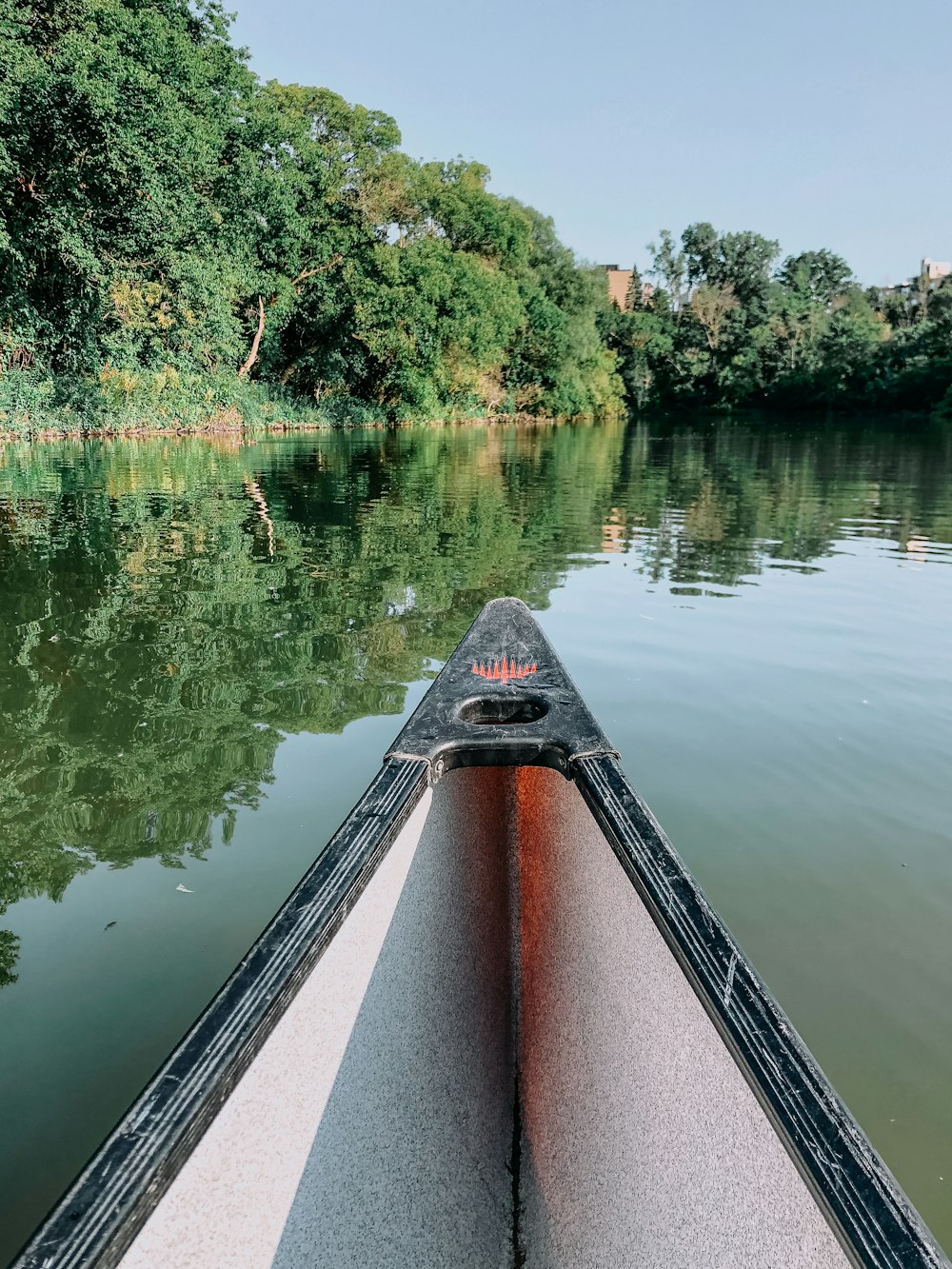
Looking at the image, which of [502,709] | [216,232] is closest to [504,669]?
[502,709]

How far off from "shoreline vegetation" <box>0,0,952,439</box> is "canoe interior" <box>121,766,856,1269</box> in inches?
769

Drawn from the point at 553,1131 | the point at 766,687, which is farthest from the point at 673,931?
the point at 766,687

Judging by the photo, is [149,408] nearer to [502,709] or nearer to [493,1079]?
[502,709]

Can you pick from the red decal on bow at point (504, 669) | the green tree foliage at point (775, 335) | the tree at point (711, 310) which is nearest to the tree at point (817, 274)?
the green tree foliage at point (775, 335)

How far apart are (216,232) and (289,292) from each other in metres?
5.43

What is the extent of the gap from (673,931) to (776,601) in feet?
17.7

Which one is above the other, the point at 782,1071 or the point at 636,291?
the point at 636,291

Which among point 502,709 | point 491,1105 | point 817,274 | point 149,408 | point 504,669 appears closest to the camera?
point 491,1105

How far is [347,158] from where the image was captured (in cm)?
3008

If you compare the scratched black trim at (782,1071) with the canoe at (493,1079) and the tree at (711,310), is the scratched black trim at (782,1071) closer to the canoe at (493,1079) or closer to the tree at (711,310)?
the canoe at (493,1079)

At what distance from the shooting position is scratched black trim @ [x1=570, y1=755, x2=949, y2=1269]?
1018 millimetres

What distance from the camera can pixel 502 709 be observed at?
266cm

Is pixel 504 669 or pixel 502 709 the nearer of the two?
pixel 502 709

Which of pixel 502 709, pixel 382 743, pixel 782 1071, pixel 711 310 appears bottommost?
pixel 382 743
